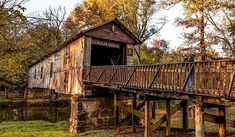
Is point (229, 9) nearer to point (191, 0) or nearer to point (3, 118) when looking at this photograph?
point (191, 0)

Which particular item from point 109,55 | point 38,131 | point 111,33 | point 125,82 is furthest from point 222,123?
point 109,55

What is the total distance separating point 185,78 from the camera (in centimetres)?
800

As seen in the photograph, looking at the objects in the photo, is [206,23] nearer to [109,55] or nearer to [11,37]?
[109,55]

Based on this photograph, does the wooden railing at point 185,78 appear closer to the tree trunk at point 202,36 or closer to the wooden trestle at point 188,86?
the wooden trestle at point 188,86

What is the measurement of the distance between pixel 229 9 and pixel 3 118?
22509 mm

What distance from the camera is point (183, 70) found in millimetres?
8117

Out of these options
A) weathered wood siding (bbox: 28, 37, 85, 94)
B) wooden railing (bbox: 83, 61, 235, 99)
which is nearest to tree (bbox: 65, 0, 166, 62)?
weathered wood siding (bbox: 28, 37, 85, 94)

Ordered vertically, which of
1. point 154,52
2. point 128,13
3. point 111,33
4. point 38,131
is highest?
point 128,13

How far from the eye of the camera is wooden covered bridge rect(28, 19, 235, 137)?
7129 millimetres

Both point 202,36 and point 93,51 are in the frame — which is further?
point 93,51

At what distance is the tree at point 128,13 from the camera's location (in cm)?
3027

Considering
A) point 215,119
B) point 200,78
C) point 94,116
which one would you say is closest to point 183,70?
point 200,78

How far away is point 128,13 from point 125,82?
20.1 metres

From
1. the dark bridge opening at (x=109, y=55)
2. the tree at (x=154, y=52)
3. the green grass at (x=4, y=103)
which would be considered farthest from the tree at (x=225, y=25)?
the green grass at (x=4, y=103)
